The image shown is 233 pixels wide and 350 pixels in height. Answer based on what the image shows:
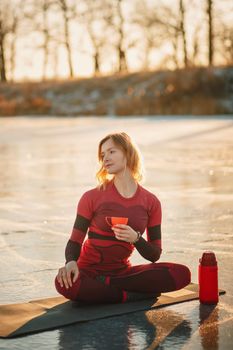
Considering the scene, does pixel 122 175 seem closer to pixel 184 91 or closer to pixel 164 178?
pixel 164 178

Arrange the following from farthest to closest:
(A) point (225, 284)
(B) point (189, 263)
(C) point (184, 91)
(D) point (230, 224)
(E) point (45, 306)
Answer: (C) point (184, 91)
(D) point (230, 224)
(B) point (189, 263)
(A) point (225, 284)
(E) point (45, 306)

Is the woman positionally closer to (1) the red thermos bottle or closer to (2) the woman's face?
(2) the woman's face

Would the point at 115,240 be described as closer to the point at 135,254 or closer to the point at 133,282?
the point at 133,282

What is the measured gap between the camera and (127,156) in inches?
210

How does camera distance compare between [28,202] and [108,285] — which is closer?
[108,285]

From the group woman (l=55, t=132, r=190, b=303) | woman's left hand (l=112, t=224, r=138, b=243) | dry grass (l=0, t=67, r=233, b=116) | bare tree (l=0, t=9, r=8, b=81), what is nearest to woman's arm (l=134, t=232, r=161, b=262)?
woman (l=55, t=132, r=190, b=303)

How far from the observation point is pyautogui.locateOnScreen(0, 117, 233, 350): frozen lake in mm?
4516

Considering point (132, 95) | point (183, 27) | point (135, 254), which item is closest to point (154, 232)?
point (135, 254)

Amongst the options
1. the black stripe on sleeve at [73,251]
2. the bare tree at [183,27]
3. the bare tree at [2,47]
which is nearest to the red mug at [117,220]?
the black stripe on sleeve at [73,251]

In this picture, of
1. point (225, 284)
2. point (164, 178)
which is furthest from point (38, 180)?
point (225, 284)

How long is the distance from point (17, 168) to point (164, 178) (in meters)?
2.99

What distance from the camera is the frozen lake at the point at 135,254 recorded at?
14.8 feet

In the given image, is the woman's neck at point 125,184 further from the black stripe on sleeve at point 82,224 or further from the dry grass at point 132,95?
the dry grass at point 132,95

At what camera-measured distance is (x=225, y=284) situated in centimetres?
573
